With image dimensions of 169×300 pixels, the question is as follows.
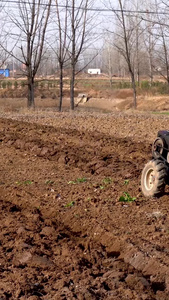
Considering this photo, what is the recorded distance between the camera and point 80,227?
609 centimetres

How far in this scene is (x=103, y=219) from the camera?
6.23 m

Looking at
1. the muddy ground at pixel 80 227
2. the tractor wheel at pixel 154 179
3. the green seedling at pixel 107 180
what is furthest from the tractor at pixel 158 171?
the green seedling at pixel 107 180

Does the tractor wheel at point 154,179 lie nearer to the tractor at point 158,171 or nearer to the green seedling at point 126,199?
the tractor at point 158,171

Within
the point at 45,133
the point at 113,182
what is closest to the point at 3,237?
the point at 113,182

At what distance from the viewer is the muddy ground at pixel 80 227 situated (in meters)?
4.36

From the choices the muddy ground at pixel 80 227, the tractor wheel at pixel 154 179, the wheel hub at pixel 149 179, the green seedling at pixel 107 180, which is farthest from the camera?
the green seedling at pixel 107 180

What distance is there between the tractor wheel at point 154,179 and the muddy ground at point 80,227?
15cm

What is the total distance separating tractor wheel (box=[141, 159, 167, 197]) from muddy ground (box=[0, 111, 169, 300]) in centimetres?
15

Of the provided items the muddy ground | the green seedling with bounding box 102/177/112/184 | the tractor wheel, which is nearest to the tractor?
the tractor wheel

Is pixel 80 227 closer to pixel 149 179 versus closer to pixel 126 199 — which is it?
pixel 126 199

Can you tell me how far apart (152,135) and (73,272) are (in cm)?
959

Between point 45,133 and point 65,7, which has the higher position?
point 65,7

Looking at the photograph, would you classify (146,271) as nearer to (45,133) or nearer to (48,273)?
(48,273)

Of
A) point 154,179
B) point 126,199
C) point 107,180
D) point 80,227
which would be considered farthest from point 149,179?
point 80,227
